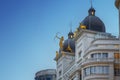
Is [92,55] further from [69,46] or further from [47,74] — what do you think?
[47,74]

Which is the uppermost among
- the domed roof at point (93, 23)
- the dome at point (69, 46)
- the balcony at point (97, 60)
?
the domed roof at point (93, 23)

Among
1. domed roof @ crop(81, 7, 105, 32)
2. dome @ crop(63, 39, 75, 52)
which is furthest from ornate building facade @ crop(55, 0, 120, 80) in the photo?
dome @ crop(63, 39, 75, 52)

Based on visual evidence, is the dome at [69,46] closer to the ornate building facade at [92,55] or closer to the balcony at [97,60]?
the ornate building facade at [92,55]

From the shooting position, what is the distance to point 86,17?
11306cm

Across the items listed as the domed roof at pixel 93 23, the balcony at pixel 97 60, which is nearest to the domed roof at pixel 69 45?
the domed roof at pixel 93 23

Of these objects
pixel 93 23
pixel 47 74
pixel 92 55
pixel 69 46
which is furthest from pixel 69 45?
pixel 47 74

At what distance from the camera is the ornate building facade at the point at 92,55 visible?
94.4m

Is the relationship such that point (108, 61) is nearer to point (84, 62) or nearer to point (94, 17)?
point (84, 62)

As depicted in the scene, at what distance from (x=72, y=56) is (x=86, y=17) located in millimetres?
16244

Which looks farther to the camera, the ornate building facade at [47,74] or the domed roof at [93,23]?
the ornate building facade at [47,74]

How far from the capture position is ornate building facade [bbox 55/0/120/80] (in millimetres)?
94438

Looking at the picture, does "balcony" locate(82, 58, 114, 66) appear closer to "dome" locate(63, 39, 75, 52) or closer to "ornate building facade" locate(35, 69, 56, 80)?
"dome" locate(63, 39, 75, 52)

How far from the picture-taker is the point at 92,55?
97.8 metres

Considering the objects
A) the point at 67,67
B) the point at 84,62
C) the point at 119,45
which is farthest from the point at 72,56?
the point at 119,45
